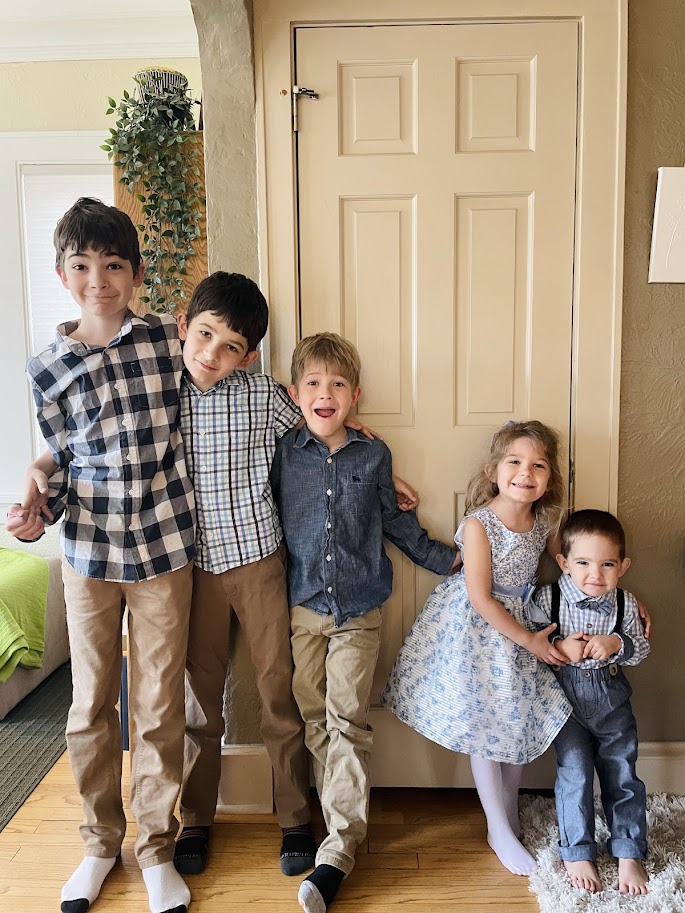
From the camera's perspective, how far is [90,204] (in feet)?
5.78

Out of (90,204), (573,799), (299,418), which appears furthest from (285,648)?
(90,204)

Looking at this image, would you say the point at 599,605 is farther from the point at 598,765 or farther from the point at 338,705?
the point at 338,705

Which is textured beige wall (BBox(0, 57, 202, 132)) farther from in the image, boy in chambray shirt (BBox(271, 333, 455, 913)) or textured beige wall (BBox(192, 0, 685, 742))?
boy in chambray shirt (BBox(271, 333, 455, 913))

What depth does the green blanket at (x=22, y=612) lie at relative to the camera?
2.72 m

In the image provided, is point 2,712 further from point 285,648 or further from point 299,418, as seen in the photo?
point 299,418

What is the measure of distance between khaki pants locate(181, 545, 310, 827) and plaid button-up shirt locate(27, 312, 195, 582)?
0.59ft

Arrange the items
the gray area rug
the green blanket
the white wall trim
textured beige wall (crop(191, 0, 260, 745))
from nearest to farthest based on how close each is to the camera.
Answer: textured beige wall (crop(191, 0, 260, 745))
the gray area rug
the green blanket
the white wall trim

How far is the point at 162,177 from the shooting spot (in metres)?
2.31

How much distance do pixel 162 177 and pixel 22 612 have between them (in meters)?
1.73

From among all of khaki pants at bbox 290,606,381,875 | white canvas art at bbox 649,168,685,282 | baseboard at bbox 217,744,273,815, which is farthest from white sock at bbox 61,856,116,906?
white canvas art at bbox 649,168,685,282

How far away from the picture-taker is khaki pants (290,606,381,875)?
1.78 metres

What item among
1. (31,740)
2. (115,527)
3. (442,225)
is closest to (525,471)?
(442,225)

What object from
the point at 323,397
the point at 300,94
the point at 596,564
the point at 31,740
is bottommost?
the point at 31,740

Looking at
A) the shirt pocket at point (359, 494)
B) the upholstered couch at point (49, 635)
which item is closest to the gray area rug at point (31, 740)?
the upholstered couch at point (49, 635)
